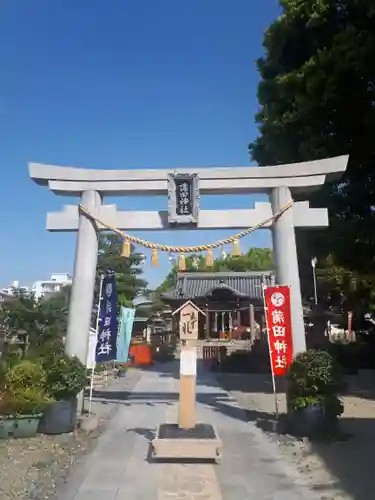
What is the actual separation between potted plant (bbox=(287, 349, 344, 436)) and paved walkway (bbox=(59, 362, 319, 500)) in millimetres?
762

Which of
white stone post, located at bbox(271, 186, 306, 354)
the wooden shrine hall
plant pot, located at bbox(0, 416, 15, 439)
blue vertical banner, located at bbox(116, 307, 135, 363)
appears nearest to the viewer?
plant pot, located at bbox(0, 416, 15, 439)

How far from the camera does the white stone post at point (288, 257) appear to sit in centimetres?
1001

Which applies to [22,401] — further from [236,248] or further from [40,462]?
[236,248]

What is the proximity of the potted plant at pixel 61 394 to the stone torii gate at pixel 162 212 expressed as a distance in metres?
1.11

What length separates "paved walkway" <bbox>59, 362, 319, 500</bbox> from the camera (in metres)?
5.88

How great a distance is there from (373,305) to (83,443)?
10859mm

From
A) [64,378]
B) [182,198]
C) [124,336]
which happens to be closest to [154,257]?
[182,198]

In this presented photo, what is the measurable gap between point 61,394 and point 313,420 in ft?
15.6

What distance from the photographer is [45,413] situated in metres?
9.04

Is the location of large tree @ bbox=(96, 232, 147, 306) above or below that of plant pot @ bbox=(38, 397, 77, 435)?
above

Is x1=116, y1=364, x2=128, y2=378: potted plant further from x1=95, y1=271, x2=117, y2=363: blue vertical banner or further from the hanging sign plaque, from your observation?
the hanging sign plaque

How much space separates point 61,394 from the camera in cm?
902

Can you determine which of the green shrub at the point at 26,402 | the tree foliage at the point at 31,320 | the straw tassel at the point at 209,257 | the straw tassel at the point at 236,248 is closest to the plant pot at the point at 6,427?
the green shrub at the point at 26,402

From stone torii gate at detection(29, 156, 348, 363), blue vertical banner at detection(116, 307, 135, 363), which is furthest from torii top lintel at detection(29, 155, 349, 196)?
blue vertical banner at detection(116, 307, 135, 363)
